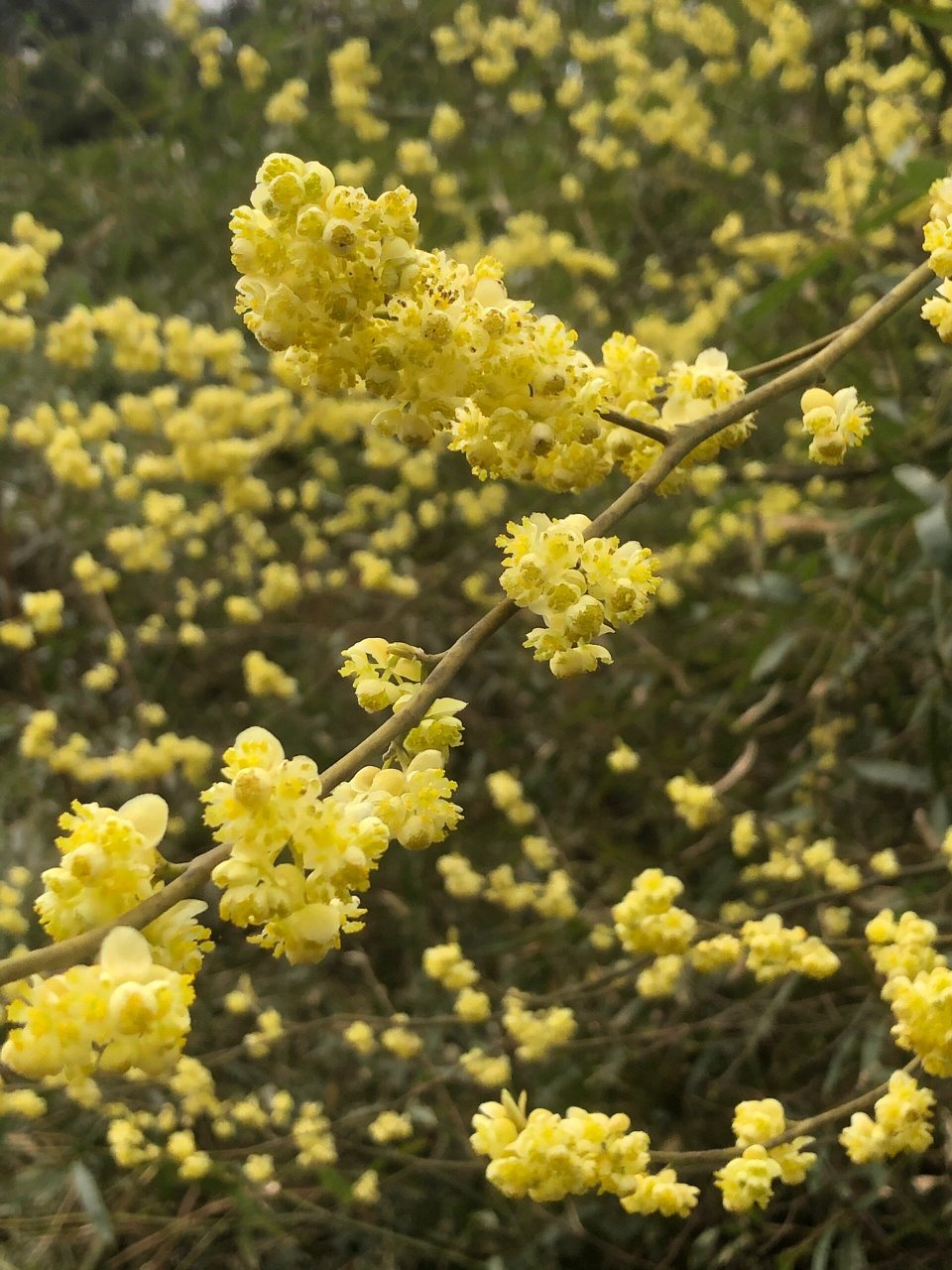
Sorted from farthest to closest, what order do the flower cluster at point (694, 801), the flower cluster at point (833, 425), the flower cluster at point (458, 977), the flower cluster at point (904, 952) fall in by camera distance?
the flower cluster at point (694, 801), the flower cluster at point (458, 977), the flower cluster at point (904, 952), the flower cluster at point (833, 425)

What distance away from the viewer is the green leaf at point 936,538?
1245mm

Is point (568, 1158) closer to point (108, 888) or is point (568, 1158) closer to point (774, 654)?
point (108, 888)

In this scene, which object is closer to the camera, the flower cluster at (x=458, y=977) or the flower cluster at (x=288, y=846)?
the flower cluster at (x=288, y=846)

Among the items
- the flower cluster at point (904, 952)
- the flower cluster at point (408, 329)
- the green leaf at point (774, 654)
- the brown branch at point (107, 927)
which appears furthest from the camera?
the green leaf at point (774, 654)

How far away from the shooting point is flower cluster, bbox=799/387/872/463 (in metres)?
0.71

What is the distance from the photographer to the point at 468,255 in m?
2.44

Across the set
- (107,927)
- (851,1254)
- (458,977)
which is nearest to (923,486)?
(458,977)

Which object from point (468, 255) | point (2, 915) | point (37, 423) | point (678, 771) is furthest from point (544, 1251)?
point (468, 255)

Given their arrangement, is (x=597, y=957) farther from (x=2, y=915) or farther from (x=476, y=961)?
(x=2, y=915)

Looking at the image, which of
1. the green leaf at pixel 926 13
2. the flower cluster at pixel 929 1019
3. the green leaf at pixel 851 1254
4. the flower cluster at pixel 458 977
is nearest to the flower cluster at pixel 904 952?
the flower cluster at pixel 929 1019

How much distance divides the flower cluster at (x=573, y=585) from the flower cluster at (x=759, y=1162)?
43 cm

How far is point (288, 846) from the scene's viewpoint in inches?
22.6

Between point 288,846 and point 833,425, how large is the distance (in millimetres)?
458

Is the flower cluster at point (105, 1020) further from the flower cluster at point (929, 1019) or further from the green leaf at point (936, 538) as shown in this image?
the green leaf at point (936, 538)
